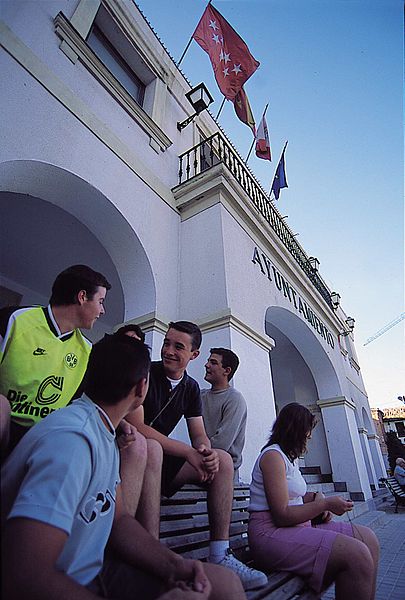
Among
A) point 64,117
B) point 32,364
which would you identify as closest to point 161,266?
point 64,117

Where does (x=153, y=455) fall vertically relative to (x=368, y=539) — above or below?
above

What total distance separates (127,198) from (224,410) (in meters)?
2.68

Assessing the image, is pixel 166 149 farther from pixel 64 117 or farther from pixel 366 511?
pixel 366 511

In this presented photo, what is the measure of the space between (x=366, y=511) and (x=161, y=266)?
5.72 m

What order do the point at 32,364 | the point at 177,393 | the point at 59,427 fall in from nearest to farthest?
the point at 59,427 < the point at 32,364 < the point at 177,393

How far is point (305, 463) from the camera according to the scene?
7.42m

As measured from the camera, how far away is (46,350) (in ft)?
5.09

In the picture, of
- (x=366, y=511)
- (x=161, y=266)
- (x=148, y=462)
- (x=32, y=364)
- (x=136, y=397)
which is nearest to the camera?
(x=136, y=397)

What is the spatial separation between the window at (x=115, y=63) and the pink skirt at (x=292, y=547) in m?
5.52

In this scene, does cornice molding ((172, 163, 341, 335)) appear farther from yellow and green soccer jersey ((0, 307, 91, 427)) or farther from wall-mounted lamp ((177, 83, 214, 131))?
yellow and green soccer jersey ((0, 307, 91, 427))

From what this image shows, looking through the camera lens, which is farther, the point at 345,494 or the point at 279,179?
the point at 279,179

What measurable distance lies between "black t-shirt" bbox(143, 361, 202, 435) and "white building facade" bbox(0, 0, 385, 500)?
1.49 metres

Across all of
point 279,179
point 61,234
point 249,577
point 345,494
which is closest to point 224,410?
point 249,577

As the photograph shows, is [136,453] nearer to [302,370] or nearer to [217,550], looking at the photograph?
[217,550]
